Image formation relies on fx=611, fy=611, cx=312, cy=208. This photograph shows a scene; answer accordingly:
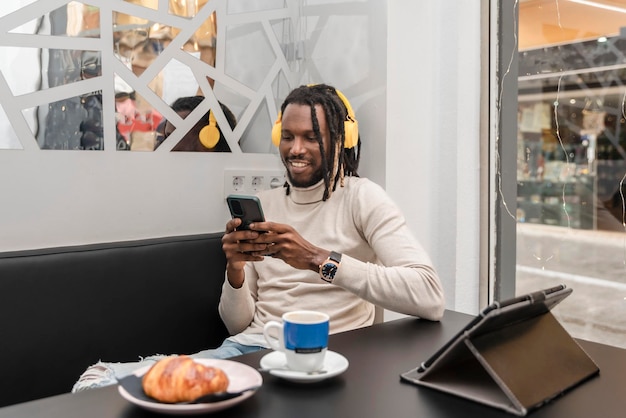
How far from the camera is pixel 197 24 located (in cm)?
211

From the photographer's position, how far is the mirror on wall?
5.72 ft

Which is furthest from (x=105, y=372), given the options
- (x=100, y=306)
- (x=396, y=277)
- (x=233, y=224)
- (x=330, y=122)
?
(x=330, y=122)

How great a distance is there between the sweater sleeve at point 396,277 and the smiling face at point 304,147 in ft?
0.88

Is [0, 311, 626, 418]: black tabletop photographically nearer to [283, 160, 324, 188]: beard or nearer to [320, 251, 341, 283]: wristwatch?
[320, 251, 341, 283]: wristwatch

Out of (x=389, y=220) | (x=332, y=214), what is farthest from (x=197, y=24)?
(x=389, y=220)

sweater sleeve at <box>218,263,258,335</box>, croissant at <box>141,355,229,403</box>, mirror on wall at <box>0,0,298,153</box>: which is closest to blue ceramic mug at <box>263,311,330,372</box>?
croissant at <box>141,355,229,403</box>

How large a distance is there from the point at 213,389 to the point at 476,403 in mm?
385

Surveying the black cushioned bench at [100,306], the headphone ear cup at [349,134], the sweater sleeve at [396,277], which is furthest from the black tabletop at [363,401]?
the headphone ear cup at [349,134]

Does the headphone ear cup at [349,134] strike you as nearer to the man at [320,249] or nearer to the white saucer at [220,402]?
the man at [320,249]

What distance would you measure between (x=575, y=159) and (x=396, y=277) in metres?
0.75

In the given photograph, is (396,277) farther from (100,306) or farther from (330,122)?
(100,306)

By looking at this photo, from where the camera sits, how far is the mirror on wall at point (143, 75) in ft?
5.72

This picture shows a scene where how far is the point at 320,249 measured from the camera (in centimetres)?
150

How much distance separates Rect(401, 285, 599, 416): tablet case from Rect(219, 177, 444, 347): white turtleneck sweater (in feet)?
1.46
